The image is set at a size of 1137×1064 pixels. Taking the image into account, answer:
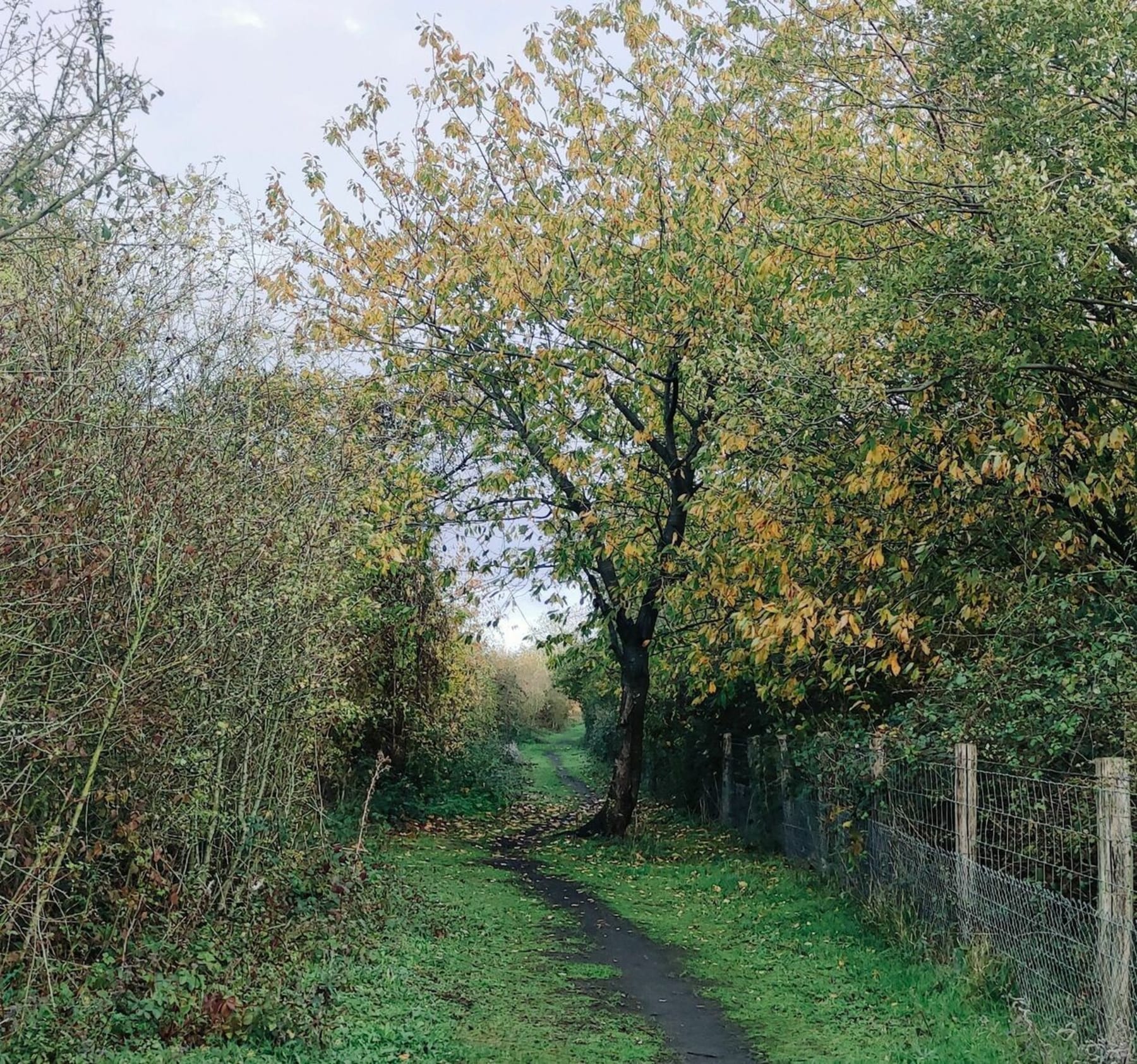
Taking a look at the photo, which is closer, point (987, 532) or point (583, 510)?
point (987, 532)

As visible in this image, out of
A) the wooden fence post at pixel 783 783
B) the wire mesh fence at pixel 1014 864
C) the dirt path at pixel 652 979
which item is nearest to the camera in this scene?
the wire mesh fence at pixel 1014 864

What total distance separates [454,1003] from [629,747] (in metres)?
9.73

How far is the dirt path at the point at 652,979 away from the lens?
7027mm

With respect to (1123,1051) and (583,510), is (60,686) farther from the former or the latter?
(583,510)

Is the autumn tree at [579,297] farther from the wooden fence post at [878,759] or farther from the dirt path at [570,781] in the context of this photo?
the dirt path at [570,781]

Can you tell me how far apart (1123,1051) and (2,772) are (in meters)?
6.07

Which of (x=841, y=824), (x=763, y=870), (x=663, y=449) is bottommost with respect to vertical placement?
(x=763, y=870)

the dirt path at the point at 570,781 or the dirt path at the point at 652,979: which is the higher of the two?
the dirt path at the point at 652,979

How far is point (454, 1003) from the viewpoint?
7656mm

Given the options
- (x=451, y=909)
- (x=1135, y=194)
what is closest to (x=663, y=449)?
(x=451, y=909)

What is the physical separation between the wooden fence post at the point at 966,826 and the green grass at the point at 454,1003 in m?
2.61

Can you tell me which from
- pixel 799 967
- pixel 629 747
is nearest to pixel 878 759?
pixel 799 967

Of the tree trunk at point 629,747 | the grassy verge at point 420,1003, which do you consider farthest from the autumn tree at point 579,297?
the grassy verge at point 420,1003

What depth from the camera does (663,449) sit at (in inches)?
619
